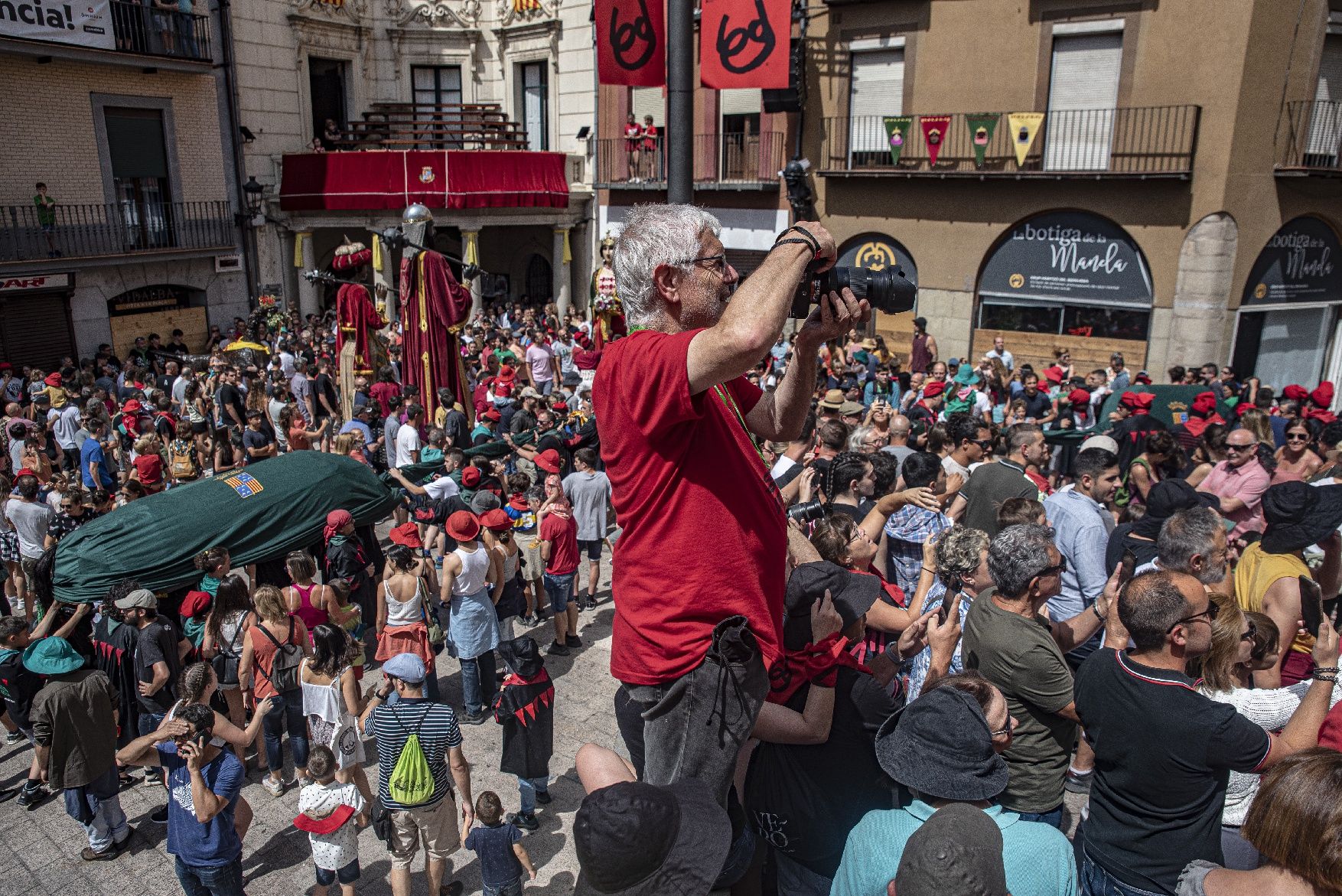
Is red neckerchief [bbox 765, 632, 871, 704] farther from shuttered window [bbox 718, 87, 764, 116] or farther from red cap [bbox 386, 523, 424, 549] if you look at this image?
shuttered window [bbox 718, 87, 764, 116]

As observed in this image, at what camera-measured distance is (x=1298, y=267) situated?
53.5 ft

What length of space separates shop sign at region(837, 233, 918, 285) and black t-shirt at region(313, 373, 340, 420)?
10.5 metres

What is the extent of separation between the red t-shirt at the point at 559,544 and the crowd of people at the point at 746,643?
36mm

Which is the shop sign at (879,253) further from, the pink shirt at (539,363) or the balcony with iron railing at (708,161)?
the pink shirt at (539,363)

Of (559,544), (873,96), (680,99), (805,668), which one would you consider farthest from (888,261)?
(805,668)

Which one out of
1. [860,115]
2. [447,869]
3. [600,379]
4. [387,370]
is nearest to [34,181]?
[387,370]

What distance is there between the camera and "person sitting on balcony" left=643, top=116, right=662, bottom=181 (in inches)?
884

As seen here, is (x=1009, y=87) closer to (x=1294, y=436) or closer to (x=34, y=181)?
(x=1294, y=436)

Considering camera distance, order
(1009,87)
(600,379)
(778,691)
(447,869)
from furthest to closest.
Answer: (1009,87)
(447,869)
(778,691)
(600,379)

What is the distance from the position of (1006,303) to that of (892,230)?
9.17 ft

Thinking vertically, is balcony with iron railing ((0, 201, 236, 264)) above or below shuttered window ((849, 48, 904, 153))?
below

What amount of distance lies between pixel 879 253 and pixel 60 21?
1709 centimetres

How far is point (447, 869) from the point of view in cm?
524

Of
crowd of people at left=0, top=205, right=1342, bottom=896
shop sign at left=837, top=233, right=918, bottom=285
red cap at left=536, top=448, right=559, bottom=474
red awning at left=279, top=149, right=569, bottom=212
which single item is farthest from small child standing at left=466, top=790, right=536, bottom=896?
red awning at left=279, top=149, right=569, bottom=212
